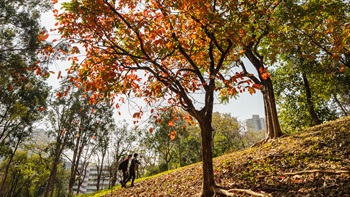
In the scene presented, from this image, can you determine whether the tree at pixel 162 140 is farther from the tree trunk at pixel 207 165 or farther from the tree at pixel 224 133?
the tree trunk at pixel 207 165

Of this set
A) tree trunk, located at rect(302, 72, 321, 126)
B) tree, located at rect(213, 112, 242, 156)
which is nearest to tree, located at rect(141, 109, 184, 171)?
tree, located at rect(213, 112, 242, 156)

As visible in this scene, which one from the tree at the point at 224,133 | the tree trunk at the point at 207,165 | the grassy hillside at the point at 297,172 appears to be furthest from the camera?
the tree at the point at 224,133

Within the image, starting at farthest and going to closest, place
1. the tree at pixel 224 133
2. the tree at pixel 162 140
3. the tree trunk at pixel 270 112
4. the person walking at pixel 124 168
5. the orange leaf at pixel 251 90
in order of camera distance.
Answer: the tree at pixel 224 133
the tree at pixel 162 140
the person walking at pixel 124 168
the tree trunk at pixel 270 112
the orange leaf at pixel 251 90

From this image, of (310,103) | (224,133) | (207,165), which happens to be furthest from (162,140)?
(207,165)

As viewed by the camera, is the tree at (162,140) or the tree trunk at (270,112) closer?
the tree trunk at (270,112)

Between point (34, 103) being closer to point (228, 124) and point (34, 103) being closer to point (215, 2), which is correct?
point (215, 2)

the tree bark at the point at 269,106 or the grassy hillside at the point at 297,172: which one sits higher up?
the tree bark at the point at 269,106

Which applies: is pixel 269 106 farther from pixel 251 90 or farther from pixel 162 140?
pixel 162 140

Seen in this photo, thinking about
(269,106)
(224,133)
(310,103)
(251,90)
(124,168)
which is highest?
(224,133)

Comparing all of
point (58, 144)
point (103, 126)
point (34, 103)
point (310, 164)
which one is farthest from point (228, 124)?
point (310, 164)

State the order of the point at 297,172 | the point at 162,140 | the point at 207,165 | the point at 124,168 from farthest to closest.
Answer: the point at 162,140 < the point at 124,168 < the point at 207,165 < the point at 297,172

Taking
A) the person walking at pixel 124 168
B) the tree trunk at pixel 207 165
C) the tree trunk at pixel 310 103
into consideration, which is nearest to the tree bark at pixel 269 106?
the tree trunk at pixel 207 165

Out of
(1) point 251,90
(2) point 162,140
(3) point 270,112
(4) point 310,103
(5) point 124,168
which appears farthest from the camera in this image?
(2) point 162,140

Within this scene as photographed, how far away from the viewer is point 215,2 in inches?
304
